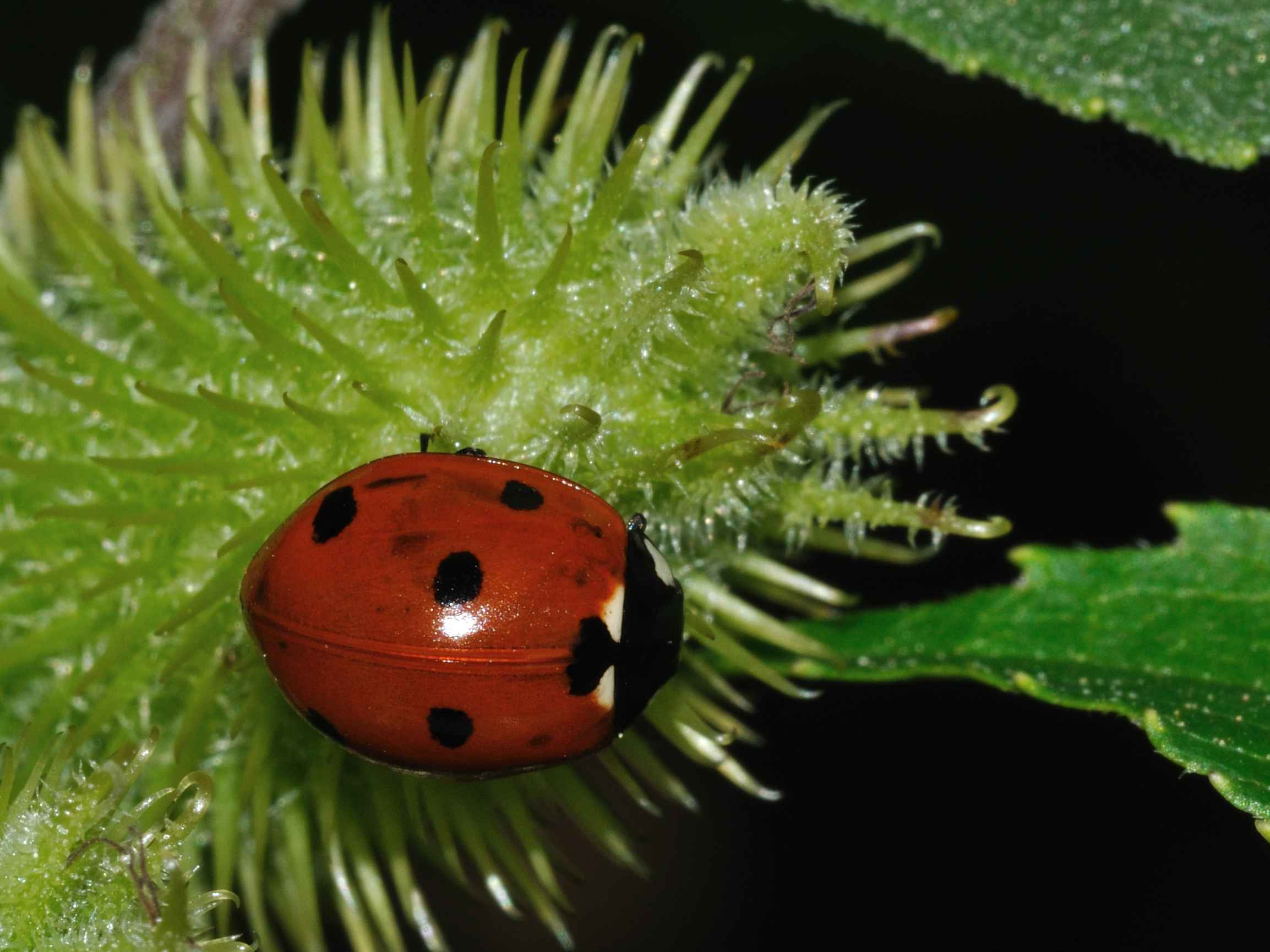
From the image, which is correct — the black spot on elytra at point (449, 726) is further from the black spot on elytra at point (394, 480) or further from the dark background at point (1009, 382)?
the dark background at point (1009, 382)

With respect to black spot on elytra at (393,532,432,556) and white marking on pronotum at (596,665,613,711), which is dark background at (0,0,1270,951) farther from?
black spot on elytra at (393,532,432,556)

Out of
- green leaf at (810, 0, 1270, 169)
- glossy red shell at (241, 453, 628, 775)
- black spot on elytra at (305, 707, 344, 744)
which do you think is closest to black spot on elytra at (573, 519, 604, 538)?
glossy red shell at (241, 453, 628, 775)

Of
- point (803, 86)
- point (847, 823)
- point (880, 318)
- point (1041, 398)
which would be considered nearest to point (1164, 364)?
point (1041, 398)

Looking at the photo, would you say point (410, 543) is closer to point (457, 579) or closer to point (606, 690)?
point (457, 579)

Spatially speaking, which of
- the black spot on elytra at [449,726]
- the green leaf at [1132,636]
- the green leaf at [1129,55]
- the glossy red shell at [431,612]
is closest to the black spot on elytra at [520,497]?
the glossy red shell at [431,612]

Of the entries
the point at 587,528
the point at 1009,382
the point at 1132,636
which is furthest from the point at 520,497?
the point at 1009,382

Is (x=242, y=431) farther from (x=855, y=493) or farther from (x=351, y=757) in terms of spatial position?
(x=855, y=493)

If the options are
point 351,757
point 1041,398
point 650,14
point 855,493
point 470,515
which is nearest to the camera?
point 470,515
